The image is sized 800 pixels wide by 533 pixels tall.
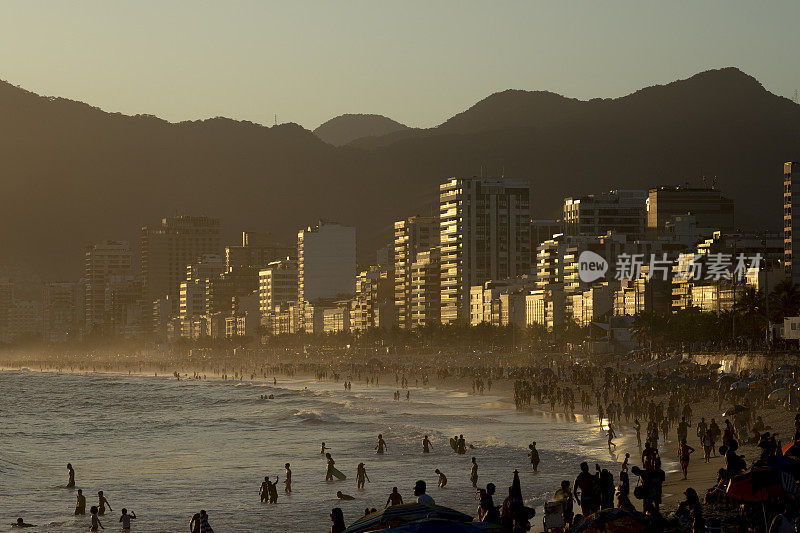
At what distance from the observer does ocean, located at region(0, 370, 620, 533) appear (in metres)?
40.7

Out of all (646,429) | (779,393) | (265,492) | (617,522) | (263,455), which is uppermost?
(617,522)

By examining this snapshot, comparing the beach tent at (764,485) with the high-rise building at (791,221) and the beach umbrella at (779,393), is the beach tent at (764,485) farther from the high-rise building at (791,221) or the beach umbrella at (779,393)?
the high-rise building at (791,221)

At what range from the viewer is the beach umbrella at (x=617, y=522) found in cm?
2045

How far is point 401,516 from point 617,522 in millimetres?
4081

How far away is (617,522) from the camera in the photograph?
20.5m

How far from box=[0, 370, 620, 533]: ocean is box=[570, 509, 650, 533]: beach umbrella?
16.3m

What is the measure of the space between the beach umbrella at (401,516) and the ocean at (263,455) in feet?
56.9

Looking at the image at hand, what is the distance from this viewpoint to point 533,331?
163 metres

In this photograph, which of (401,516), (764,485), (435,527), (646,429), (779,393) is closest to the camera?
(435,527)

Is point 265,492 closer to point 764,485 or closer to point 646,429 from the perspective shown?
point 646,429

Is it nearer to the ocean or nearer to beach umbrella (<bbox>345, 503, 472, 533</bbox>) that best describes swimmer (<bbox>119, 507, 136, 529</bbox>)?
the ocean

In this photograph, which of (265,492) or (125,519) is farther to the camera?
(265,492)

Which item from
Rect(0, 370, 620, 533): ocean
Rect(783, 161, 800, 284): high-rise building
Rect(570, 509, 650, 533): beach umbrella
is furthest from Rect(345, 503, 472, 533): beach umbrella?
Rect(783, 161, 800, 284): high-rise building

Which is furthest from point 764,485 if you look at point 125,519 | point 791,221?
point 791,221
